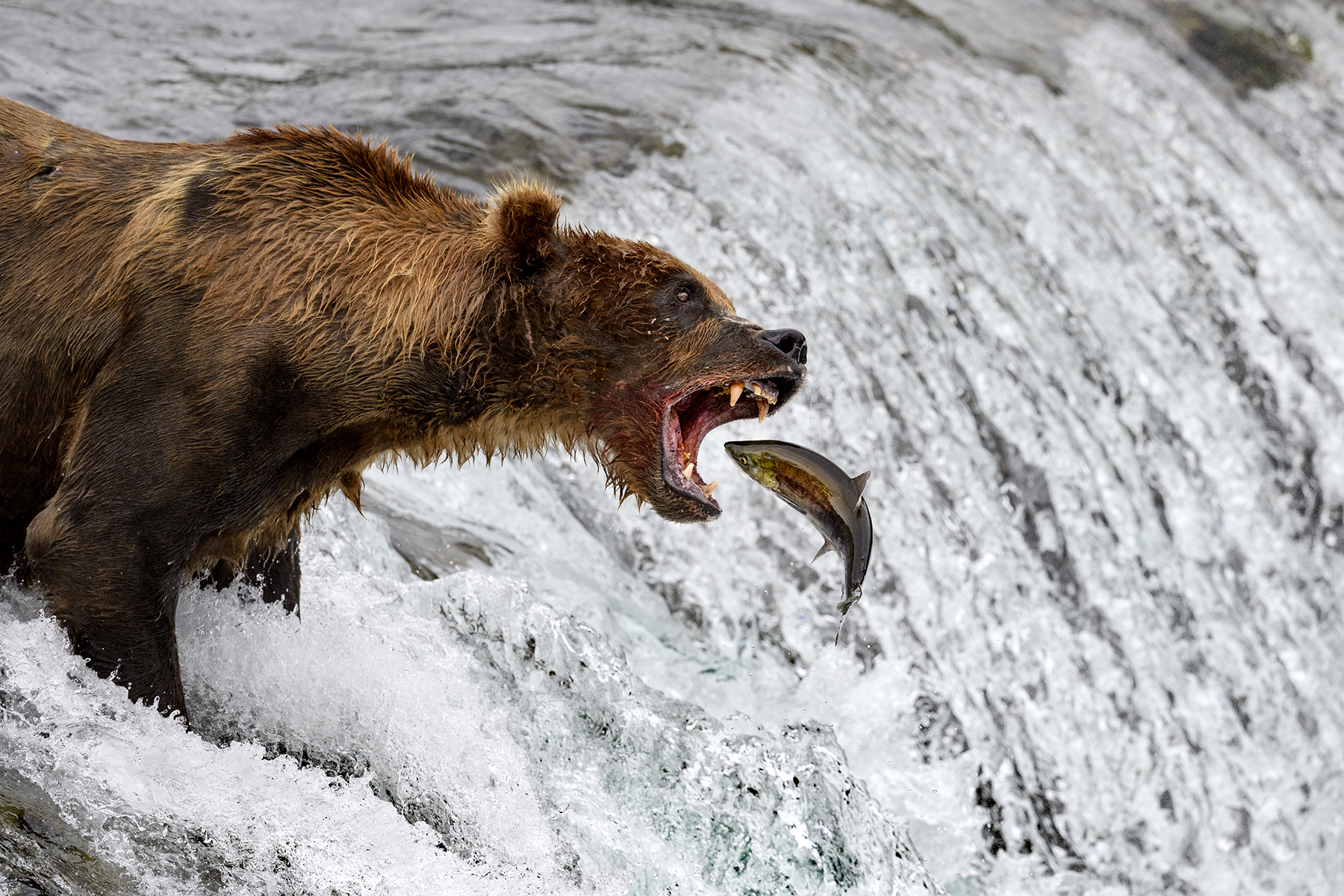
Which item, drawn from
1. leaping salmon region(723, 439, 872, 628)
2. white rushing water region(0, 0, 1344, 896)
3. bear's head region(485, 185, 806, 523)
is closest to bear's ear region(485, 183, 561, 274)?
bear's head region(485, 185, 806, 523)

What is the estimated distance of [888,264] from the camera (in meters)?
6.50

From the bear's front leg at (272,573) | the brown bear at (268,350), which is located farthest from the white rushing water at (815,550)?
the brown bear at (268,350)

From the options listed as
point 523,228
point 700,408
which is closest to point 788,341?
point 700,408

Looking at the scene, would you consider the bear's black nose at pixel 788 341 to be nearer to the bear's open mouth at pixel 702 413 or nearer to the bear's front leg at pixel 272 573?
the bear's open mouth at pixel 702 413

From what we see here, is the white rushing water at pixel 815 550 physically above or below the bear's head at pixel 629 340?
below

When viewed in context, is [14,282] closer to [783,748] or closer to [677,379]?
[677,379]

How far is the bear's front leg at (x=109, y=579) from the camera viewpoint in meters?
2.79

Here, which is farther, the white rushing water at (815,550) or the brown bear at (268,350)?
the white rushing water at (815,550)

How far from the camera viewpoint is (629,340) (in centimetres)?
306

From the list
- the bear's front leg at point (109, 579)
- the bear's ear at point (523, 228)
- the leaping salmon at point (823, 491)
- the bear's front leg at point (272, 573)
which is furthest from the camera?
the bear's front leg at point (272, 573)

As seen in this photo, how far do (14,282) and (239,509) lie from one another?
71 centimetres

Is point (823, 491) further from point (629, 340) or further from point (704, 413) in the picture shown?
point (629, 340)

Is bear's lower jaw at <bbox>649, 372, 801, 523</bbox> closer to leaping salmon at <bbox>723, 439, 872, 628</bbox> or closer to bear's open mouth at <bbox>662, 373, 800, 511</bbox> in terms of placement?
bear's open mouth at <bbox>662, 373, 800, 511</bbox>

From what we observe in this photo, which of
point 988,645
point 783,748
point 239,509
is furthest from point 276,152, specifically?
point 988,645
